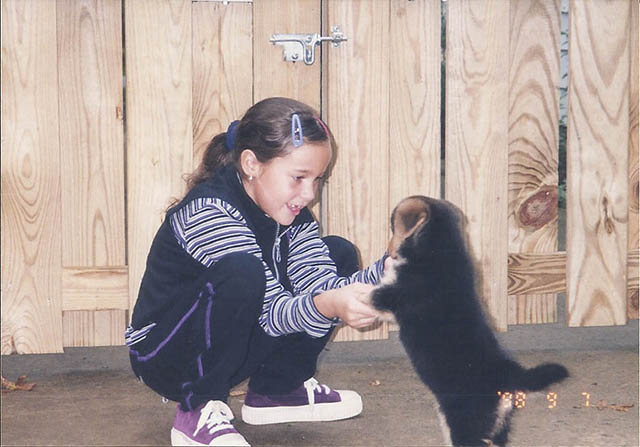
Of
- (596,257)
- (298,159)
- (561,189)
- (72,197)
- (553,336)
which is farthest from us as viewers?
(561,189)

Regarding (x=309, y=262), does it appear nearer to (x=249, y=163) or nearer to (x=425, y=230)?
(x=249, y=163)

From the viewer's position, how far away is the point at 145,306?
3.01 meters

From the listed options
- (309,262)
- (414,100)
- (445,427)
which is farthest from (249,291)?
(414,100)

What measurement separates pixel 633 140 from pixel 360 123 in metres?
1.14

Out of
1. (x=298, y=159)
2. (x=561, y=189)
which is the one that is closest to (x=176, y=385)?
(x=298, y=159)

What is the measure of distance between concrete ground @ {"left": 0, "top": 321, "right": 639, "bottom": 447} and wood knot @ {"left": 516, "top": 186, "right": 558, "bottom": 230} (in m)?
0.56

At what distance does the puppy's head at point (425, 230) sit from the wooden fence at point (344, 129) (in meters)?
0.91

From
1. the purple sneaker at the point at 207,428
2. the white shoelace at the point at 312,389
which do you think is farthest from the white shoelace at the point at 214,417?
the white shoelace at the point at 312,389

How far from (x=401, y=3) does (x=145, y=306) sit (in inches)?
60.7

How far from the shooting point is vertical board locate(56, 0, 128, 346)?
3.51 metres

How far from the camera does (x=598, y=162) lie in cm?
383

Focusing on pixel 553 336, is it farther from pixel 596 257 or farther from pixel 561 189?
pixel 561 189

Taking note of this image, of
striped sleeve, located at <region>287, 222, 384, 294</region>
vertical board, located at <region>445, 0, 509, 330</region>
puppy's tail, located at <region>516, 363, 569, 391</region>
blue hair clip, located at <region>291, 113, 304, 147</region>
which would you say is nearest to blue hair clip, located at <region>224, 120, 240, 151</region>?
blue hair clip, located at <region>291, 113, 304, 147</region>

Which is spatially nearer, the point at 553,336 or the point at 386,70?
the point at 386,70
